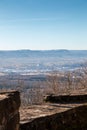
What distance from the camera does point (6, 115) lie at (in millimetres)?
5352

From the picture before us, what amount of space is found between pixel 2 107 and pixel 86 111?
15.9 ft

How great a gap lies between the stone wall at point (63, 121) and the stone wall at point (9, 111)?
140 cm

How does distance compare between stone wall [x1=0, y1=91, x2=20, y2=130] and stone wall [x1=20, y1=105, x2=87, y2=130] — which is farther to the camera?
stone wall [x1=20, y1=105, x2=87, y2=130]

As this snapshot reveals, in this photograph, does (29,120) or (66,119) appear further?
(66,119)

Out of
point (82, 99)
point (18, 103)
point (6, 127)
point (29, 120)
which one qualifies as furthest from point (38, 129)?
point (82, 99)

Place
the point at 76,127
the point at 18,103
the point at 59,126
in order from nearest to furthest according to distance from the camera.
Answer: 1. the point at 18,103
2. the point at 59,126
3. the point at 76,127

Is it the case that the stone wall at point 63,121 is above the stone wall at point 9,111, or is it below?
below

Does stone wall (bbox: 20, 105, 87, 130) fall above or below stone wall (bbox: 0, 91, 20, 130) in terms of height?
below

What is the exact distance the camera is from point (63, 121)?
28.1 feet

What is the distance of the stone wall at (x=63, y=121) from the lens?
7.53 m

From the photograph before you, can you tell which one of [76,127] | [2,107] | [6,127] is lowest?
[76,127]

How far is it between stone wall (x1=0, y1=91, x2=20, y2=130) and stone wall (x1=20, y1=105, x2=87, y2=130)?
140cm

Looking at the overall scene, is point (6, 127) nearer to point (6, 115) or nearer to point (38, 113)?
point (6, 115)

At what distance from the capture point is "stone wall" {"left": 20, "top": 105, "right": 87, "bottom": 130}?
753cm
